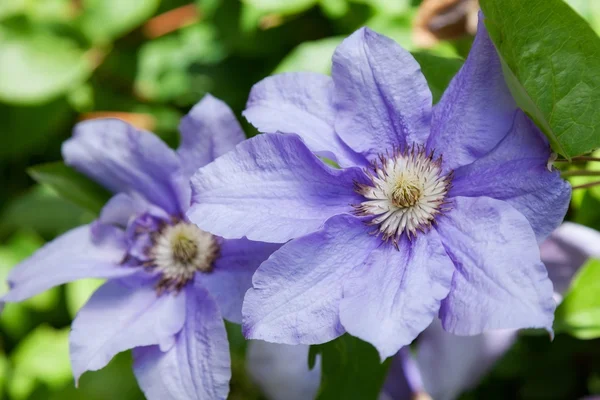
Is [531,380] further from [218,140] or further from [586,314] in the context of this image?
[218,140]

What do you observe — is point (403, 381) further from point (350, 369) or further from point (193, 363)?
point (193, 363)

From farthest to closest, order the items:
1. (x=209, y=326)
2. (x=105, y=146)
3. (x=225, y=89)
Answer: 1. (x=225, y=89)
2. (x=105, y=146)
3. (x=209, y=326)

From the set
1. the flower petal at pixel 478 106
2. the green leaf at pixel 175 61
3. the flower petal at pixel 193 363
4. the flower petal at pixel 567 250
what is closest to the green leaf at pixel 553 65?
the flower petal at pixel 478 106

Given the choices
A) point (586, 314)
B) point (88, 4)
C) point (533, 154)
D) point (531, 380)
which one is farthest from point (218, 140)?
point (88, 4)

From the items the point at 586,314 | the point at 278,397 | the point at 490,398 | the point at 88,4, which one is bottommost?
the point at 490,398

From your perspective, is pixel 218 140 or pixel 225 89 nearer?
pixel 218 140

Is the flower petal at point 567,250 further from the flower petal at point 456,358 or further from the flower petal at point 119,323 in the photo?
the flower petal at point 119,323

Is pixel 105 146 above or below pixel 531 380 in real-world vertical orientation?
above
